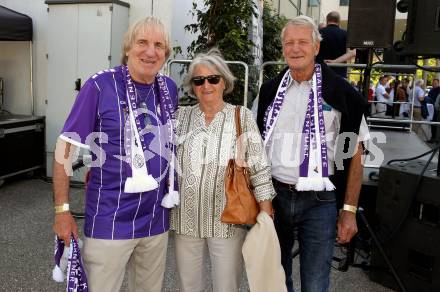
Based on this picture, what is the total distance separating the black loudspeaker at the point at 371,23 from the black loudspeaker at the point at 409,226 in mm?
1013

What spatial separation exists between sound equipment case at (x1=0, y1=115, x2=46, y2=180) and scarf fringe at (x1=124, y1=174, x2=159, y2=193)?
184 inches

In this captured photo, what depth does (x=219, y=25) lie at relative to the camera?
6137 mm

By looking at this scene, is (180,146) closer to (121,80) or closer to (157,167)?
(157,167)

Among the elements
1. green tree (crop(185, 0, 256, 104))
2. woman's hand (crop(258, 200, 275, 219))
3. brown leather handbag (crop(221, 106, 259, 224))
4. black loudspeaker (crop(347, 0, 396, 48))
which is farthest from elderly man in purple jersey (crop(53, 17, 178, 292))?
green tree (crop(185, 0, 256, 104))

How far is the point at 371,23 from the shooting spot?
3523 mm

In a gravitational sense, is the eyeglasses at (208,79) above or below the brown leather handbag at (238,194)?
above

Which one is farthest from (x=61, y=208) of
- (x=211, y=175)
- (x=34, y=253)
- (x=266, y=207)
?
(x=34, y=253)

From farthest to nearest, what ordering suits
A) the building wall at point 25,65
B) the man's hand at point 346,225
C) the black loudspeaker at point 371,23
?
the building wall at point 25,65 < the black loudspeaker at point 371,23 < the man's hand at point 346,225

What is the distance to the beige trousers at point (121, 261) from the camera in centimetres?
208

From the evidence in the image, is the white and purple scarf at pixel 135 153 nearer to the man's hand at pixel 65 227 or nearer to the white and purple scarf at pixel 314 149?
the man's hand at pixel 65 227

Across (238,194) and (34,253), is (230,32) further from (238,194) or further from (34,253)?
(238,194)

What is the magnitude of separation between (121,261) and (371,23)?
2.64m

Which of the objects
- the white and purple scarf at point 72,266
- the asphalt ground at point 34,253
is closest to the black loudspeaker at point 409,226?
the asphalt ground at point 34,253

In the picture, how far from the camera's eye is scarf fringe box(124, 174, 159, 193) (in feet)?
6.58
